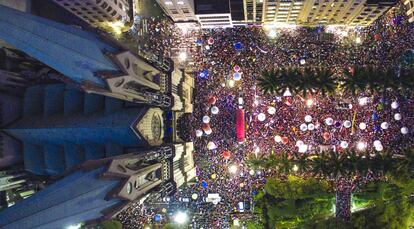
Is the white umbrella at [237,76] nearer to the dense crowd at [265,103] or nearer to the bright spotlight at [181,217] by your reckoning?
the dense crowd at [265,103]

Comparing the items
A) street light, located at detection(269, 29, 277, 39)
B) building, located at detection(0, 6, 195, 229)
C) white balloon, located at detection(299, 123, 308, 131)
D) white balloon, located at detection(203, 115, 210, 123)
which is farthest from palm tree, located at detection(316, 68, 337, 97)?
building, located at detection(0, 6, 195, 229)

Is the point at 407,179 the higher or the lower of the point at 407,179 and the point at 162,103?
the lower

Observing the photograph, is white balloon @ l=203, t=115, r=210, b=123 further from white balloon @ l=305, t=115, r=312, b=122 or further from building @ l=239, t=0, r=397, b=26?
building @ l=239, t=0, r=397, b=26

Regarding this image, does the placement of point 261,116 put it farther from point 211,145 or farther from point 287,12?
point 287,12

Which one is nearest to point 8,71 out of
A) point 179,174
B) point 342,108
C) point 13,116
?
point 13,116

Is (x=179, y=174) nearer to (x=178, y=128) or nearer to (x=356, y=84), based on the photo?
(x=178, y=128)

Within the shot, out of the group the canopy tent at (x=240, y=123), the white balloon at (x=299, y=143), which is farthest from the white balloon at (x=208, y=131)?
the white balloon at (x=299, y=143)
